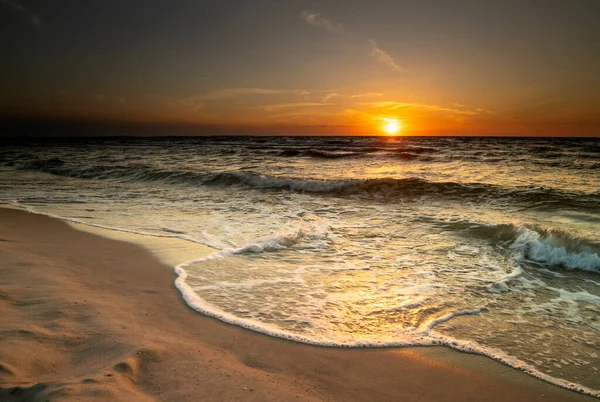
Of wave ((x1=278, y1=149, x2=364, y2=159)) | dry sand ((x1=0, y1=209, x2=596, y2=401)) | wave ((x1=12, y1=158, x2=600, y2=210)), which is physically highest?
wave ((x1=278, y1=149, x2=364, y2=159))

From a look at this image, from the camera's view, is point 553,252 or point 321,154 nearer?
point 553,252

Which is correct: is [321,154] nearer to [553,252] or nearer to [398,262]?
[553,252]

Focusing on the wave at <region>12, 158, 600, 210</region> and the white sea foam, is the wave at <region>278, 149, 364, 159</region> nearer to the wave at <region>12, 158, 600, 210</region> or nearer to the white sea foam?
the wave at <region>12, 158, 600, 210</region>

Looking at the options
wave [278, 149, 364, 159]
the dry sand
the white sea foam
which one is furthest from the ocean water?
wave [278, 149, 364, 159]

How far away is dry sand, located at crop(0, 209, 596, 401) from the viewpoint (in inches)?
97.1

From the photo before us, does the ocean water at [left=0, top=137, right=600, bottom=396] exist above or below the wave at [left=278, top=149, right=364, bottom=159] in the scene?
below

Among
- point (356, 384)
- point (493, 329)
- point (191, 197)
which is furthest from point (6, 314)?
point (191, 197)

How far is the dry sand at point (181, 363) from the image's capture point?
2.47m

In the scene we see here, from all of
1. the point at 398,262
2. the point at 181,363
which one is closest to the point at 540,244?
the point at 398,262

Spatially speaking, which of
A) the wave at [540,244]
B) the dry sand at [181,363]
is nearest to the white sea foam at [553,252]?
the wave at [540,244]

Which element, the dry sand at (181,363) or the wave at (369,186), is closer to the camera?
the dry sand at (181,363)

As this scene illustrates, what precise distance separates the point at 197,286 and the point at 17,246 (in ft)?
12.4

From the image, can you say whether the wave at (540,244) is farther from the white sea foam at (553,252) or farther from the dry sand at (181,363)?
the dry sand at (181,363)

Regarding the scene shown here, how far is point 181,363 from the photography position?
2.83 m
